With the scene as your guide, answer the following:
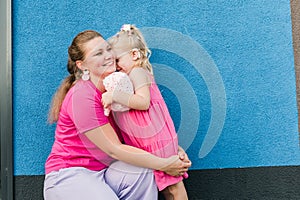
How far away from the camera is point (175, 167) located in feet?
8.29

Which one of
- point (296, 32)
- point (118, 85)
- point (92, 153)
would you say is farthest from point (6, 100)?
point (296, 32)

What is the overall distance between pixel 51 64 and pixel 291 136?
5.22 feet

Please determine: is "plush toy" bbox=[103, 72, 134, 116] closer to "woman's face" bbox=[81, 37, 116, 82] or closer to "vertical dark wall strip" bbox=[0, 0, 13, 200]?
"woman's face" bbox=[81, 37, 116, 82]

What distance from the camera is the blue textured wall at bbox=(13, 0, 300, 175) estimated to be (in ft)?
9.89

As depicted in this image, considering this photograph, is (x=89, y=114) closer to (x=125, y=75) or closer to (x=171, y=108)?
(x=125, y=75)

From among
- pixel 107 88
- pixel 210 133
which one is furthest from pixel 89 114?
pixel 210 133

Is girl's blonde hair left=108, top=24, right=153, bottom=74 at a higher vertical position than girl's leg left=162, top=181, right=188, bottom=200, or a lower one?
higher

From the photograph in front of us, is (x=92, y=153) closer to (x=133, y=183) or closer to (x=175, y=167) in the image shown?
(x=133, y=183)

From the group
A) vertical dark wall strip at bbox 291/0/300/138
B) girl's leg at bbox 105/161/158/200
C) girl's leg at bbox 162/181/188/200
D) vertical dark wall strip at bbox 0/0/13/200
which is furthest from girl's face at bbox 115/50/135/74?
vertical dark wall strip at bbox 291/0/300/138

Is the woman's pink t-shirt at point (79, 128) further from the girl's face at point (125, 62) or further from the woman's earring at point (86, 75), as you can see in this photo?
the girl's face at point (125, 62)

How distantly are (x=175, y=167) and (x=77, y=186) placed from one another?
51 cm

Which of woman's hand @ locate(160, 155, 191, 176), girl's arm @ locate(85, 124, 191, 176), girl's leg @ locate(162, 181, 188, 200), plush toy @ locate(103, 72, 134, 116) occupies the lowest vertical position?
girl's leg @ locate(162, 181, 188, 200)

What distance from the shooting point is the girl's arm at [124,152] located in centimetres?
249

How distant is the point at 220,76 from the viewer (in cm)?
311
